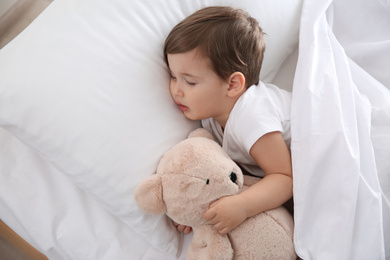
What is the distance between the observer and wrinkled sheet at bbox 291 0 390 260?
0.74 m

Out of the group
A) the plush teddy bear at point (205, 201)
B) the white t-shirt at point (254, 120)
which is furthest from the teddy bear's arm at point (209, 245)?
the white t-shirt at point (254, 120)

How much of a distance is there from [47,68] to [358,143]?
71 centimetres

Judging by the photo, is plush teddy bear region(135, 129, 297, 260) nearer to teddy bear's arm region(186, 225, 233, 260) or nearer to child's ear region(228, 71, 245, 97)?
teddy bear's arm region(186, 225, 233, 260)

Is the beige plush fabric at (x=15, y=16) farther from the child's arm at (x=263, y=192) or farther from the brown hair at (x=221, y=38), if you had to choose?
the child's arm at (x=263, y=192)

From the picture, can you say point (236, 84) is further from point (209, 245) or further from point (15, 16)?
point (15, 16)

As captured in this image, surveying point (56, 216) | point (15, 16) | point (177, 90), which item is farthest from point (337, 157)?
point (15, 16)

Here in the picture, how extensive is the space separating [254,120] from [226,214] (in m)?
0.24

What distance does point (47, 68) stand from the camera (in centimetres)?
72

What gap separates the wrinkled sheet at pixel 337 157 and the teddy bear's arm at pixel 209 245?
0.17 m

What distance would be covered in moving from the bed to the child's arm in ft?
0.11

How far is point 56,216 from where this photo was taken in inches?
33.7

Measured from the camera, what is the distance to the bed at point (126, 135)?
28.8 inches

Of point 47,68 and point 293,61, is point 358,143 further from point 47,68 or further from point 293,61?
point 47,68

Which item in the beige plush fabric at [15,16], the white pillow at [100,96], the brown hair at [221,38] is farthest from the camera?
the beige plush fabric at [15,16]
